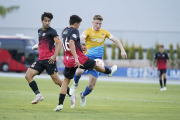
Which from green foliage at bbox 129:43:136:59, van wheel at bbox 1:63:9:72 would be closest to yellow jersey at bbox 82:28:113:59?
green foliage at bbox 129:43:136:59

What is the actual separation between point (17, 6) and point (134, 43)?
622 inches

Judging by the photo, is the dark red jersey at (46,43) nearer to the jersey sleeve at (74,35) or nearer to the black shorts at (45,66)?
the black shorts at (45,66)

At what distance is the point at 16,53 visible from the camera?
40.6m

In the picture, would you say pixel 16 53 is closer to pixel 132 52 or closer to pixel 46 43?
pixel 132 52

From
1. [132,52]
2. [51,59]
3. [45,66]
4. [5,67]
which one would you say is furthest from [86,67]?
[5,67]

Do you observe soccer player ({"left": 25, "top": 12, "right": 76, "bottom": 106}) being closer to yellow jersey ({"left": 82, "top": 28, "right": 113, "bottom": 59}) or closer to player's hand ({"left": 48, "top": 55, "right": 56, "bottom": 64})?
player's hand ({"left": 48, "top": 55, "right": 56, "bottom": 64})

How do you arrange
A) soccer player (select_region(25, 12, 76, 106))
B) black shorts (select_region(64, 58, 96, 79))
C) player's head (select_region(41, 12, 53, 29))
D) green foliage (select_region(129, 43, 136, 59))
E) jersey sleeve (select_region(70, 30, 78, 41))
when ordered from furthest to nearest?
green foliage (select_region(129, 43, 136, 59)) < soccer player (select_region(25, 12, 76, 106)) < player's head (select_region(41, 12, 53, 29)) < black shorts (select_region(64, 58, 96, 79)) < jersey sleeve (select_region(70, 30, 78, 41))

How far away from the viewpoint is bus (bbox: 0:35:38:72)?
4003cm

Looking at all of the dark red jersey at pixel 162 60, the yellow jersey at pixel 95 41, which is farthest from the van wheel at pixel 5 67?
the yellow jersey at pixel 95 41

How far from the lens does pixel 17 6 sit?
48688mm

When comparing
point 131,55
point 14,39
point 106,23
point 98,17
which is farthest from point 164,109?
point 106,23

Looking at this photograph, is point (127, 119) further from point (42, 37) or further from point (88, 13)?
point (88, 13)

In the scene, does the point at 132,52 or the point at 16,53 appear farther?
the point at 132,52

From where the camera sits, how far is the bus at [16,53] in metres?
40.0
